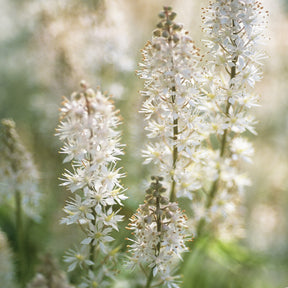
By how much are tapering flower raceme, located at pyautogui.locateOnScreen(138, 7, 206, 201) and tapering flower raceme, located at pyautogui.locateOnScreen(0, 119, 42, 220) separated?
71 cm

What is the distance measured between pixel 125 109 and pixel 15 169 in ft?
3.77

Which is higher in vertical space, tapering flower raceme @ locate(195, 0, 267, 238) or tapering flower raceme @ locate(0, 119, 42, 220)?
tapering flower raceme @ locate(195, 0, 267, 238)

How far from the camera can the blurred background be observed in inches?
97.7

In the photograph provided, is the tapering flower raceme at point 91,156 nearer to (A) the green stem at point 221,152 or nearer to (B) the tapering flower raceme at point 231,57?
(B) the tapering flower raceme at point 231,57

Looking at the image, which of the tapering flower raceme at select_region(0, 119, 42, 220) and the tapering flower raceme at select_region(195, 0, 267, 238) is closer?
the tapering flower raceme at select_region(195, 0, 267, 238)

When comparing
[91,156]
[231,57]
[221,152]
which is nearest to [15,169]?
[91,156]

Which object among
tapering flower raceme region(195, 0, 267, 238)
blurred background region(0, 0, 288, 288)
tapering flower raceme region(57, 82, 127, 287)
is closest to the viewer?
tapering flower raceme region(57, 82, 127, 287)

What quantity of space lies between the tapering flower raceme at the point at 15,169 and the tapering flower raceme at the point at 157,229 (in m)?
0.77

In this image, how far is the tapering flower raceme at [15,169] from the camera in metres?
1.87

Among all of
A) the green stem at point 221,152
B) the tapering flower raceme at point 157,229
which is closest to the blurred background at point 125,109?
the green stem at point 221,152

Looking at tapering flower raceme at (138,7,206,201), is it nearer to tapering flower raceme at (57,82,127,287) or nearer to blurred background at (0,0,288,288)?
tapering flower raceme at (57,82,127,287)

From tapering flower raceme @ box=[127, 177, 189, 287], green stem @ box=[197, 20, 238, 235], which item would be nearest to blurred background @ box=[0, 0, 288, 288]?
green stem @ box=[197, 20, 238, 235]

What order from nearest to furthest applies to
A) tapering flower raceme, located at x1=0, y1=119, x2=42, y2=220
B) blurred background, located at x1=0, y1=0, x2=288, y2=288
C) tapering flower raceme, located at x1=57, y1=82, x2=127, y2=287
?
1. tapering flower raceme, located at x1=57, y1=82, x2=127, y2=287
2. tapering flower raceme, located at x1=0, y1=119, x2=42, y2=220
3. blurred background, located at x1=0, y1=0, x2=288, y2=288

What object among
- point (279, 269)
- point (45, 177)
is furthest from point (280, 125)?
point (45, 177)
